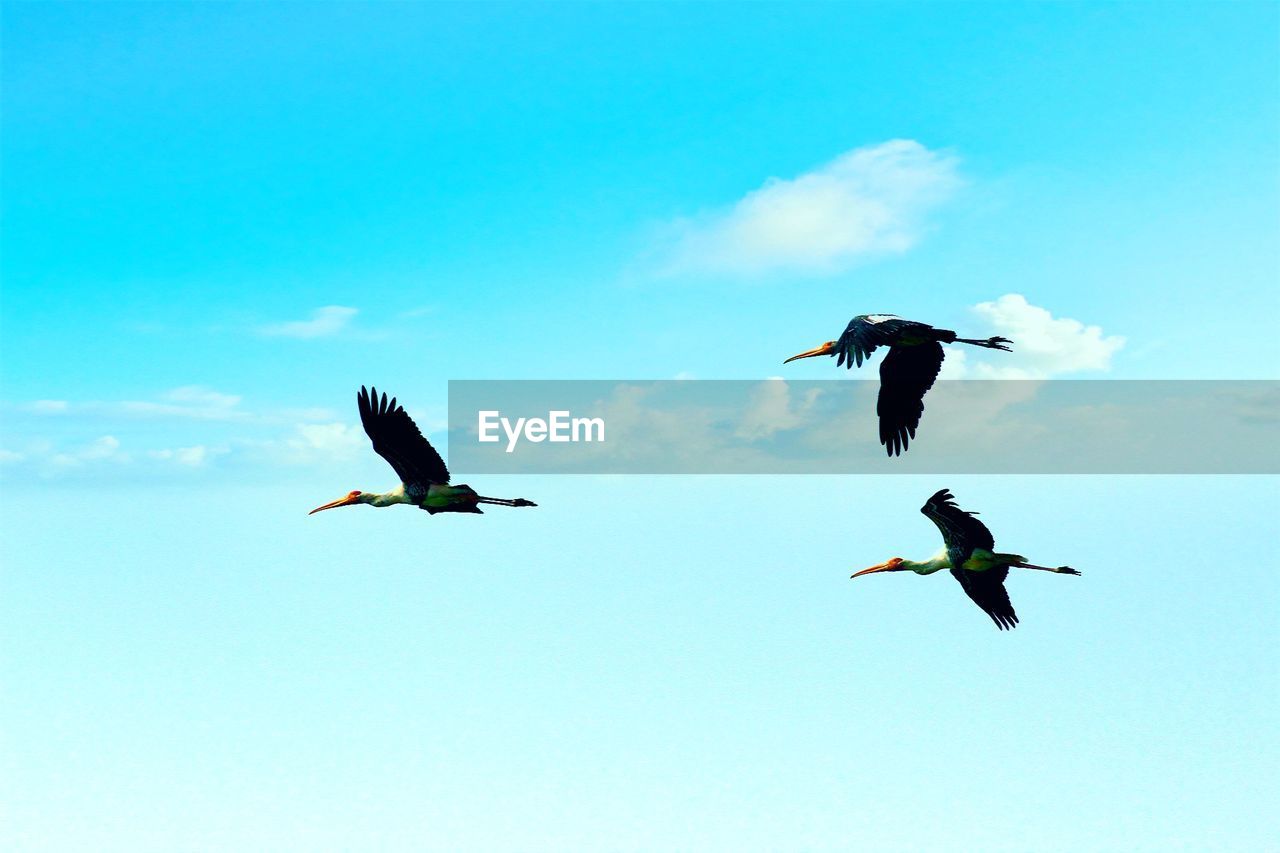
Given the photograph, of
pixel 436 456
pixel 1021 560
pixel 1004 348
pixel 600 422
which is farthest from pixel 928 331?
pixel 436 456

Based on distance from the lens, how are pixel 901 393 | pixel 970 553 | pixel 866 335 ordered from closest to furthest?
pixel 866 335 → pixel 970 553 → pixel 901 393

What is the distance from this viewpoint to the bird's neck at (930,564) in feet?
74.7

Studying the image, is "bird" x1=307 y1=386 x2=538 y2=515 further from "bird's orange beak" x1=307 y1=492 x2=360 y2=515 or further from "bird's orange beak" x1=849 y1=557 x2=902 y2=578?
"bird's orange beak" x1=849 y1=557 x2=902 y2=578

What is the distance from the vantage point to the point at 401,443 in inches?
898

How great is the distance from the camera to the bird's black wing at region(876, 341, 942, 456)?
2333 cm

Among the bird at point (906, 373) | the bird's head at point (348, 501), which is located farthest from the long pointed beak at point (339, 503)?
the bird at point (906, 373)

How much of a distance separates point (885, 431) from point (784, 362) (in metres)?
2.68

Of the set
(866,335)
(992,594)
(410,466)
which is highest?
(866,335)

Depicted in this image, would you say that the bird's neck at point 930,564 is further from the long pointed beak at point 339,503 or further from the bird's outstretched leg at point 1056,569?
the long pointed beak at point 339,503

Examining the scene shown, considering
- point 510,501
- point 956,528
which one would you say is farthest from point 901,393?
point 510,501

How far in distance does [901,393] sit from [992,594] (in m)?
4.66

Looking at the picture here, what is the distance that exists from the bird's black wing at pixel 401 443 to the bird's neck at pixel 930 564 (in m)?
10.2

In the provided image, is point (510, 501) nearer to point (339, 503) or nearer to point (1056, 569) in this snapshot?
point (339, 503)

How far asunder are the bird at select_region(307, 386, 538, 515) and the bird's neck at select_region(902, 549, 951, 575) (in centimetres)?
822
